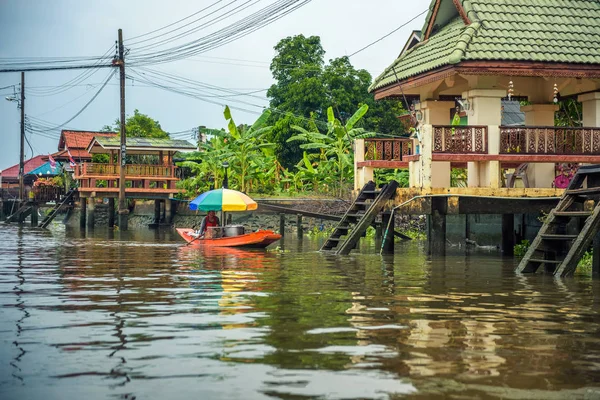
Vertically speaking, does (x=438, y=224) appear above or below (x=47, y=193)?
below

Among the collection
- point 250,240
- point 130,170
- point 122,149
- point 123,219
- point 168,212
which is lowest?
point 250,240

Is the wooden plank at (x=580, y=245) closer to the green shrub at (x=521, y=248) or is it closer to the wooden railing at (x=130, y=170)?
the green shrub at (x=521, y=248)

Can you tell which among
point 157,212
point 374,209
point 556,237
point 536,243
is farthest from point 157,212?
point 556,237

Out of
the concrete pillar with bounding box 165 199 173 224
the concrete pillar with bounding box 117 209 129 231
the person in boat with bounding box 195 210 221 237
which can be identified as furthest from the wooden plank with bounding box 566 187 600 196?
the concrete pillar with bounding box 165 199 173 224

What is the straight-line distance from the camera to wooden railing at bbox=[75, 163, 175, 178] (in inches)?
2002

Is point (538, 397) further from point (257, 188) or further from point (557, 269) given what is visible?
point (257, 188)

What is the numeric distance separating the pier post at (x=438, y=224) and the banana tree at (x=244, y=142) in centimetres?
2360

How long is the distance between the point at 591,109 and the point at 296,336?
1672cm

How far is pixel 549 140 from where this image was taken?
2166cm

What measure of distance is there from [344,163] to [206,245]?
15.0 metres

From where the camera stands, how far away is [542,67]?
2131cm

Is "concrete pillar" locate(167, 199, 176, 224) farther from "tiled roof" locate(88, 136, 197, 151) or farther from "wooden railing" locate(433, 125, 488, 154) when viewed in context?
"wooden railing" locate(433, 125, 488, 154)

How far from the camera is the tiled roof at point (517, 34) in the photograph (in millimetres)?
21281

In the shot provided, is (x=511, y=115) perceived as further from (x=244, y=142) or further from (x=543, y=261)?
(x=543, y=261)
